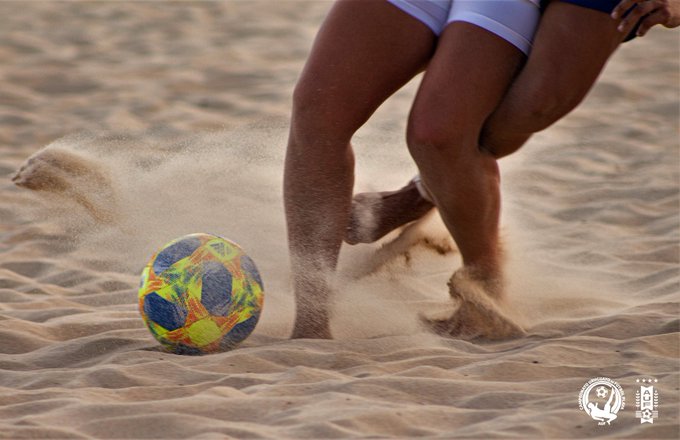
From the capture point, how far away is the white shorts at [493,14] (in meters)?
2.98

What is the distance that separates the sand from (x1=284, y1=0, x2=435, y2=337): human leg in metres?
0.22

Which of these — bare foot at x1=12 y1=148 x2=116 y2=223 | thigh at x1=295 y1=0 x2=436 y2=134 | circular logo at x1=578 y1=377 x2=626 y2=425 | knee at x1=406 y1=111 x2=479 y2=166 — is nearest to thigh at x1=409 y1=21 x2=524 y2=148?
knee at x1=406 y1=111 x2=479 y2=166

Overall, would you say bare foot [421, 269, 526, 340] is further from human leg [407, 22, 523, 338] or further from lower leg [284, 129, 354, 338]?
lower leg [284, 129, 354, 338]

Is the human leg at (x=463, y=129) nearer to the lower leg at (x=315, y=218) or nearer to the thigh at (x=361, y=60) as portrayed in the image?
the thigh at (x=361, y=60)

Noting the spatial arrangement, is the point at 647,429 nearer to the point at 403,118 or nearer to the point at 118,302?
the point at 118,302

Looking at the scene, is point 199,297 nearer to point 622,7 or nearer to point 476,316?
point 476,316

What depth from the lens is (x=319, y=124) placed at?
3.07 m

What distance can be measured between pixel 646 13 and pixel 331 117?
92 centimetres

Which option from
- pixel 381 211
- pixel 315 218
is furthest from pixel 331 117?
pixel 381 211

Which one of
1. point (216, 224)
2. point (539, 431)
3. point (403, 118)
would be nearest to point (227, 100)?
point (403, 118)

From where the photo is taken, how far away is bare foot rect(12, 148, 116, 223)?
3748mm

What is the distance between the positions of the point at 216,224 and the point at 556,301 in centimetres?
133

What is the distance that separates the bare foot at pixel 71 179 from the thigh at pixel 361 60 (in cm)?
114

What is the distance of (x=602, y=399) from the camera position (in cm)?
253
